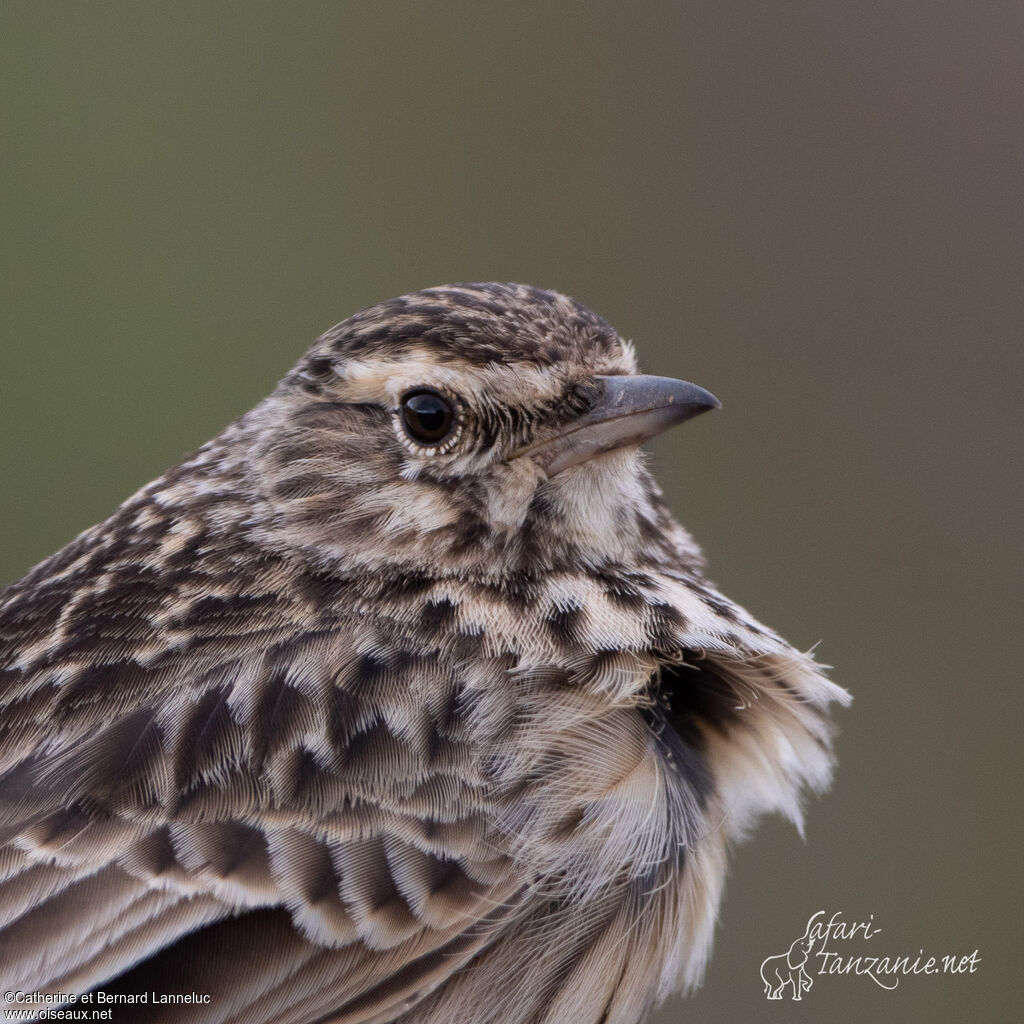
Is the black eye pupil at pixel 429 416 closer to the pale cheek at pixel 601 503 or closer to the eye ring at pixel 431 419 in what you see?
the eye ring at pixel 431 419

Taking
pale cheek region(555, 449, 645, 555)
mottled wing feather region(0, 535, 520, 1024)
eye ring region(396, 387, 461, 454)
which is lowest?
mottled wing feather region(0, 535, 520, 1024)

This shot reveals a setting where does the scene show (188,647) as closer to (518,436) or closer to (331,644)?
(331,644)

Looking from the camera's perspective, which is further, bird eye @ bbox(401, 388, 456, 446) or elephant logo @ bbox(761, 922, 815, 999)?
elephant logo @ bbox(761, 922, 815, 999)

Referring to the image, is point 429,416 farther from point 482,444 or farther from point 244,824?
point 244,824

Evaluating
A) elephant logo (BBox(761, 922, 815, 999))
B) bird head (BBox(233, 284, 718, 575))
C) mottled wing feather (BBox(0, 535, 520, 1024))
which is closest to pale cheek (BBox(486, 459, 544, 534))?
bird head (BBox(233, 284, 718, 575))

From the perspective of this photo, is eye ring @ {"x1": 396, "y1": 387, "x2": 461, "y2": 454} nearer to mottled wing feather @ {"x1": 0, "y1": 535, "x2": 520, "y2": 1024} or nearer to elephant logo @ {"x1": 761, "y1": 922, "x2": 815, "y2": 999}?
mottled wing feather @ {"x1": 0, "y1": 535, "x2": 520, "y2": 1024}

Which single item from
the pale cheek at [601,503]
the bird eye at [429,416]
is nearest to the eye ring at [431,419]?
the bird eye at [429,416]

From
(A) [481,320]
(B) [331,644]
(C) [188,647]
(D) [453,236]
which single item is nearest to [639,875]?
(B) [331,644]
